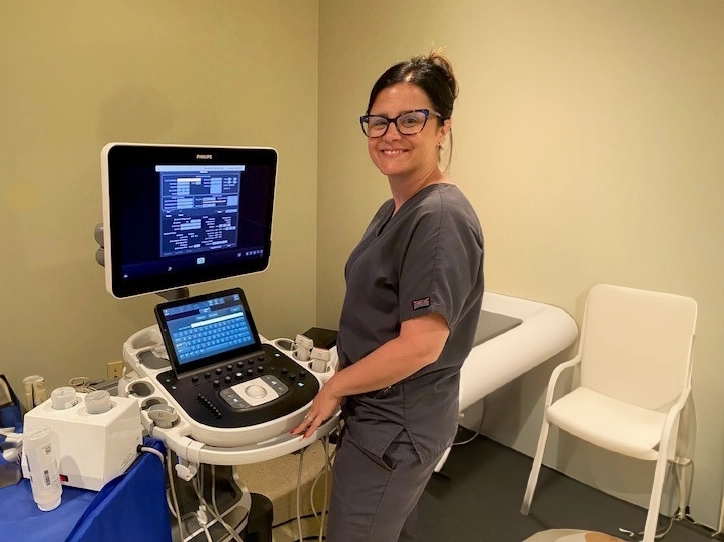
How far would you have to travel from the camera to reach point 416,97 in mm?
1070

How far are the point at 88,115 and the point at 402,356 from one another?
167 cm

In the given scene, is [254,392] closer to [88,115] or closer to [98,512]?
[98,512]

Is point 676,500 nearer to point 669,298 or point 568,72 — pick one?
point 669,298

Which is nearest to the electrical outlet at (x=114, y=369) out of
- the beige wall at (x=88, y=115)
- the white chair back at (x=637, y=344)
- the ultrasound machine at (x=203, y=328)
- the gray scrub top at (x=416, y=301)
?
the beige wall at (x=88, y=115)

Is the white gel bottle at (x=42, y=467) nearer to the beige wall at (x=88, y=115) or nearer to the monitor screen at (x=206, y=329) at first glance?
the monitor screen at (x=206, y=329)

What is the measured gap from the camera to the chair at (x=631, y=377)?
1730 mm

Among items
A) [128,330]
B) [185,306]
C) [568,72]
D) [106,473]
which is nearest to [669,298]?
[568,72]

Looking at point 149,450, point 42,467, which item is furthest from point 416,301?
point 42,467

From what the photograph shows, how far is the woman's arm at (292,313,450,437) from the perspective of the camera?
1.02 metres

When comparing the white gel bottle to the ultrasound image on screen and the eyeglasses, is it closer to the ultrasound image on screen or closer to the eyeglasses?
the ultrasound image on screen

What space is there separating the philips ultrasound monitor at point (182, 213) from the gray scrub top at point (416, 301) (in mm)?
407

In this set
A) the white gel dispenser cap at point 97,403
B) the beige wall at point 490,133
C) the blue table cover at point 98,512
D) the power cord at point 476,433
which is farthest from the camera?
the power cord at point 476,433

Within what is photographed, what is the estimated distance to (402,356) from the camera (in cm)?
103

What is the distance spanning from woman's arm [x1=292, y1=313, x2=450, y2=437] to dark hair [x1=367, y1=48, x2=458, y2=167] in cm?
43
